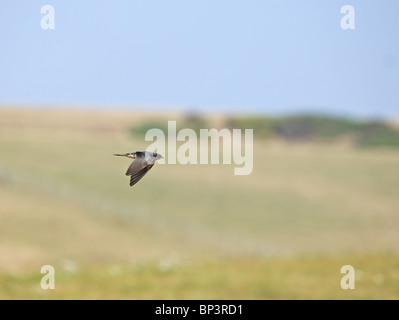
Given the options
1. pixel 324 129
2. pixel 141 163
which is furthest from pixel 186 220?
pixel 141 163

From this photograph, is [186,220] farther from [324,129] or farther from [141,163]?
[141,163]

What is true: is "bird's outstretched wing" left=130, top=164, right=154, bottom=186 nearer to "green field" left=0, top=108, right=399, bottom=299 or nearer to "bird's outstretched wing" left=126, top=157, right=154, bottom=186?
"bird's outstretched wing" left=126, top=157, right=154, bottom=186

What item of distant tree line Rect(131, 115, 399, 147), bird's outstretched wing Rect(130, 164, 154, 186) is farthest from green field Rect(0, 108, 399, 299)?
bird's outstretched wing Rect(130, 164, 154, 186)

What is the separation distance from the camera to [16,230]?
56.4 m

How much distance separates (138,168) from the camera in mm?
5238

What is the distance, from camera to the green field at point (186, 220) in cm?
2653

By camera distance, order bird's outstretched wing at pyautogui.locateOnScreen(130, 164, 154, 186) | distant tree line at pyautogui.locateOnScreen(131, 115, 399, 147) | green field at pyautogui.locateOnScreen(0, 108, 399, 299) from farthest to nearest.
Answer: distant tree line at pyautogui.locateOnScreen(131, 115, 399, 147) < green field at pyautogui.locateOnScreen(0, 108, 399, 299) < bird's outstretched wing at pyautogui.locateOnScreen(130, 164, 154, 186)

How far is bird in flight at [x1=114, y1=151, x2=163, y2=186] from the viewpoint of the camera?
17.0 feet

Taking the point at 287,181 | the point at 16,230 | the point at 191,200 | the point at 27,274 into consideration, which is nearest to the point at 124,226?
the point at 16,230

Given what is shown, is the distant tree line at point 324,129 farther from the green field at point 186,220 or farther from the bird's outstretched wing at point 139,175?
the bird's outstretched wing at point 139,175

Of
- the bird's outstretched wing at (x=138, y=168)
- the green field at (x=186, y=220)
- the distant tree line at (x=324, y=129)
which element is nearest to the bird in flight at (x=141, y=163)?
the bird's outstretched wing at (x=138, y=168)

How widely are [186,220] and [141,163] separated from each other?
59025 mm

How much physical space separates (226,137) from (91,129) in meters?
88.5

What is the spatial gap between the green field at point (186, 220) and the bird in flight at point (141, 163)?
19.4 meters
